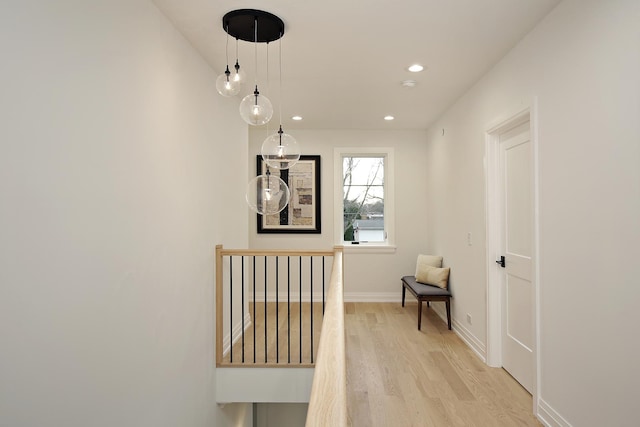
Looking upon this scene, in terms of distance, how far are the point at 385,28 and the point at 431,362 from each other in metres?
2.75

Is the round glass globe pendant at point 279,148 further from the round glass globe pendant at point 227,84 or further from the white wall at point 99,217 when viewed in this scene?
the white wall at point 99,217

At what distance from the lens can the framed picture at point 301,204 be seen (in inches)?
224

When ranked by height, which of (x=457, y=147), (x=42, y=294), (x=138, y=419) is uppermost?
(x=457, y=147)

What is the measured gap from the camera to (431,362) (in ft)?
11.4

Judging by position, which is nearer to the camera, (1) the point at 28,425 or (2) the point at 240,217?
(1) the point at 28,425

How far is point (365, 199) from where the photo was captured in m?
5.88

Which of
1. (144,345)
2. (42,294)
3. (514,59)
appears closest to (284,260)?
(144,345)

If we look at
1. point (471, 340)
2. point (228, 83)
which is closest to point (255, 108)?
point (228, 83)

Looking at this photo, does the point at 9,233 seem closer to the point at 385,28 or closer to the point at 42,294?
the point at 42,294

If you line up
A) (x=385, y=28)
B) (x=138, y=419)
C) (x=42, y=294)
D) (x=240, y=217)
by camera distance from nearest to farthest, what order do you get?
(x=42, y=294) → (x=138, y=419) → (x=385, y=28) → (x=240, y=217)

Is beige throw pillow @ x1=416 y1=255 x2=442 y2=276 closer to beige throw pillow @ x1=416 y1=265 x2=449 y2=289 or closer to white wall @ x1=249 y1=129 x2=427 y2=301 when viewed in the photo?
beige throw pillow @ x1=416 y1=265 x2=449 y2=289

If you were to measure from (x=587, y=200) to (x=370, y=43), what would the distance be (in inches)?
67.5

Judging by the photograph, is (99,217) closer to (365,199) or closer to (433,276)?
(433,276)

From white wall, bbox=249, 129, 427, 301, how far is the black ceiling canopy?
310 centimetres
